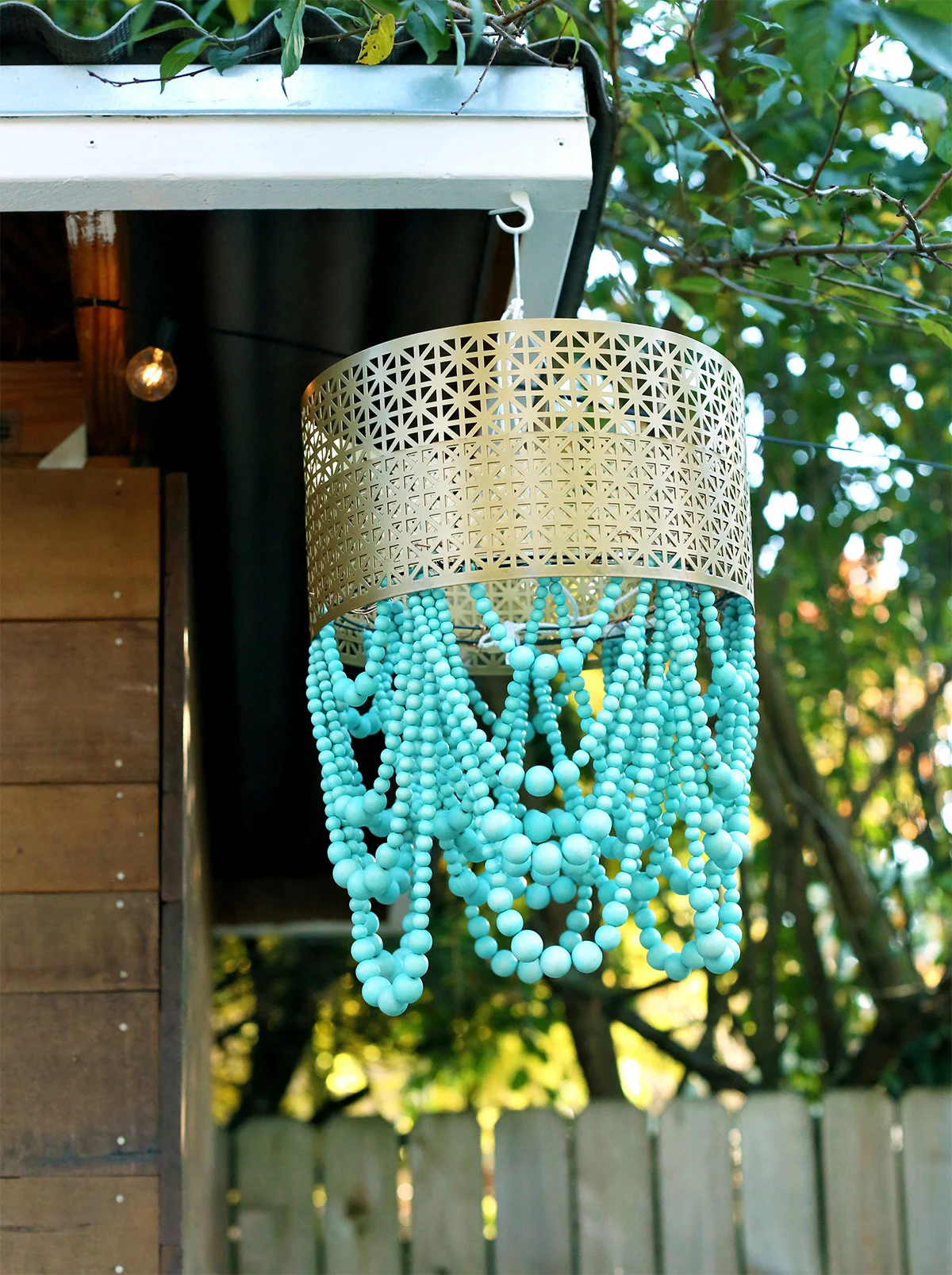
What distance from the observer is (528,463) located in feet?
3.76

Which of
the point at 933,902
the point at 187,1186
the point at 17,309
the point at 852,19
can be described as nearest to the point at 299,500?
Answer: the point at 17,309

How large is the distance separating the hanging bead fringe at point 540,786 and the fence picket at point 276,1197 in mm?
1506

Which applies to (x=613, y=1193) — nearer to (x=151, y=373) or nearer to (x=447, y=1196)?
(x=447, y=1196)

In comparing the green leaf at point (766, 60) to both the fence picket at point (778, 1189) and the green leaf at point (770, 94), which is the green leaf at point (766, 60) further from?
the fence picket at point (778, 1189)

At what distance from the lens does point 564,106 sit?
4.13ft

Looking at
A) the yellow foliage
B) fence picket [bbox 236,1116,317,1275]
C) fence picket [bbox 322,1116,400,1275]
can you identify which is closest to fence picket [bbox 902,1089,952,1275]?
fence picket [bbox 322,1116,400,1275]

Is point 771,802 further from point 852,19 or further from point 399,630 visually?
point 852,19

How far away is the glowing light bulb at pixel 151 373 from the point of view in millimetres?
1673

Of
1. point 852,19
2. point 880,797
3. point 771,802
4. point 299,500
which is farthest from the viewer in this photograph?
point 880,797

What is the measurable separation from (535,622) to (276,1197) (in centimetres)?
182

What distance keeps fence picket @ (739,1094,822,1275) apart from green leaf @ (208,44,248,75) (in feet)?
7.15

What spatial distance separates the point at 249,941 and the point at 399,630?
249cm

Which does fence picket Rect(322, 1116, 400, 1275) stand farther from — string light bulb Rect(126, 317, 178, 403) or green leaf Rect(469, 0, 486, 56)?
green leaf Rect(469, 0, 486, 56)

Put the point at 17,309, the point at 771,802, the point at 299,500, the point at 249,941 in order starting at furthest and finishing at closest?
the point at 249,941
the point at 771,802
the point at 299,500
the point at 17,309
